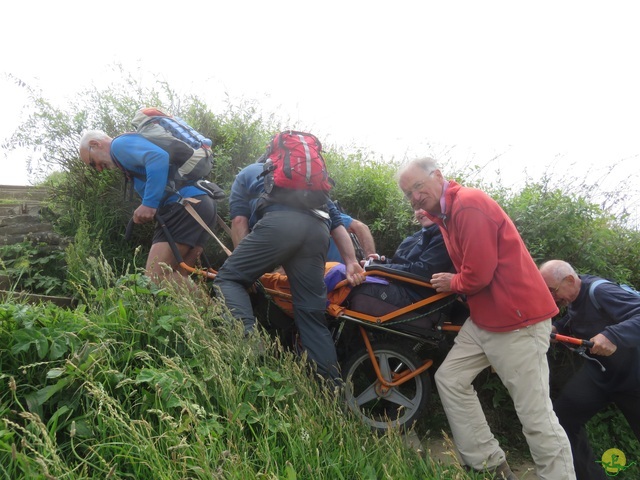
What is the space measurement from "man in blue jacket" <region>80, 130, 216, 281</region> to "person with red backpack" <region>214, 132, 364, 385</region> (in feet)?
2.43

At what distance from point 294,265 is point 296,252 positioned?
0.10 m

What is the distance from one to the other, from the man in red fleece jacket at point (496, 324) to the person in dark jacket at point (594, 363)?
55 centimetres

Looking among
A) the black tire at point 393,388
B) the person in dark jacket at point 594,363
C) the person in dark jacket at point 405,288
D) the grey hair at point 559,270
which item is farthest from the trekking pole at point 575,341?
the black tire at point 393,388

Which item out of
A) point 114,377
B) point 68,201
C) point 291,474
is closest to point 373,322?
point 291,474

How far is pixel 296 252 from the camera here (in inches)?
151

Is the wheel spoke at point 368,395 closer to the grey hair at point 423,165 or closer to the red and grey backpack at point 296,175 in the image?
the red and grey backpack at point 296,175

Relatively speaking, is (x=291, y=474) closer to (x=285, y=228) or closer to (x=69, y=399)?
(x=69, y=399)

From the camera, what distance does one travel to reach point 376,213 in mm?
5895

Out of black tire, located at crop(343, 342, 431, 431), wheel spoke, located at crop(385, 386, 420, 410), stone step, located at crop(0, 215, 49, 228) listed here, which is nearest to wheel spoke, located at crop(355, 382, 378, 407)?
black tire, located at crop(343, 342, 431, 431)

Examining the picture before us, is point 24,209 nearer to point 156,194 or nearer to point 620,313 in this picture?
point 156,194

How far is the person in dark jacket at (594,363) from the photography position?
3672 millimetres

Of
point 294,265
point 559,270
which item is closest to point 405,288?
point 294,265

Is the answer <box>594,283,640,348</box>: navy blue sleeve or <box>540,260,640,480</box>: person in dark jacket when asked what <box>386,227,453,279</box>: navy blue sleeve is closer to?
<box>540,260,640,480</box>: person in dark jacket

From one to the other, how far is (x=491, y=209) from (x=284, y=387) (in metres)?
1.76
